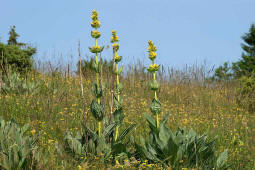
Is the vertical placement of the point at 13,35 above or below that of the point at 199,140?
above

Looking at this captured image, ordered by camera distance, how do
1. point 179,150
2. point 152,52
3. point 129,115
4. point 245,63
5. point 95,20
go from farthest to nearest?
point 245,63
point 129,115
point 95,20
point 152,52
point 179,150

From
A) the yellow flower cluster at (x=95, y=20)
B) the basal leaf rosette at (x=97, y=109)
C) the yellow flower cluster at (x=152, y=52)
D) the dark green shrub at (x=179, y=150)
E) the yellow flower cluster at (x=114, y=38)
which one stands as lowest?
the dark green shrub at (x=179, y=150)

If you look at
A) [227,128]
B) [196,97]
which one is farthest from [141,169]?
[196,97]

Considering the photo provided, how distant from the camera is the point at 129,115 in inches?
245

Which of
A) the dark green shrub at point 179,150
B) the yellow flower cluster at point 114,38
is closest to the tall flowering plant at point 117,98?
the yellow flower cluster at point 114,38

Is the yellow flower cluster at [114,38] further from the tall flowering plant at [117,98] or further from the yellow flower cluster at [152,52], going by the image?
the yellow flower cluster at [152,52]

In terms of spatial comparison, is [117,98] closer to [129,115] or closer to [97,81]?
[97,81]

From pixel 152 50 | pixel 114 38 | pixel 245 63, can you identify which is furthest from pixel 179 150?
pixel 245 63

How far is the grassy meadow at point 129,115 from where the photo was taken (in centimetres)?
343

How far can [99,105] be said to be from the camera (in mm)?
3221

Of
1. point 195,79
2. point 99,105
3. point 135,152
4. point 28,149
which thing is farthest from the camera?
point 195,79

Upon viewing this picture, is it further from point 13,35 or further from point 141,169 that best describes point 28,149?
point 13,35

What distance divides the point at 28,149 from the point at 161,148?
1.50 metres

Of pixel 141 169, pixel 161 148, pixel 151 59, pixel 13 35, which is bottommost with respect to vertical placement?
pixel 141 169
